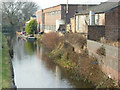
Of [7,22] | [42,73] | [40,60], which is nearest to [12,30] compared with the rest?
[7,22]

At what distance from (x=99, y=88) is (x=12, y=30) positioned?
57.7 meters

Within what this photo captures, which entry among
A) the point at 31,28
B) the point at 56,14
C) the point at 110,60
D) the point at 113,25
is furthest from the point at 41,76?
the point at 31,28

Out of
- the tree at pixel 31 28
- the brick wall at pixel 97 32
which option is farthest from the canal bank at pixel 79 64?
the tree at pixel 31 28

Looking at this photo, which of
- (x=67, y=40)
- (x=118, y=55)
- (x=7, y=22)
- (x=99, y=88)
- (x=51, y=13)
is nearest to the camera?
(x=118, y=55)

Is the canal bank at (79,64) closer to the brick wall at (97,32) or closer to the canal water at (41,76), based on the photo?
the canal water at (41,76)

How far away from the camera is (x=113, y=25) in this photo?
1499 centimetres

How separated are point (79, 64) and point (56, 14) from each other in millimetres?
23238

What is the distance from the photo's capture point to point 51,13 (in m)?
41.0

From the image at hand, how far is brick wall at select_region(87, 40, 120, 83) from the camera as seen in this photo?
36.8 feet

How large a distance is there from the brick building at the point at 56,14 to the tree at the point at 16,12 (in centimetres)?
1658

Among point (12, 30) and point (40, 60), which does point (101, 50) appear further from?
point (12, 30)

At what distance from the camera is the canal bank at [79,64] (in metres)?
12.6

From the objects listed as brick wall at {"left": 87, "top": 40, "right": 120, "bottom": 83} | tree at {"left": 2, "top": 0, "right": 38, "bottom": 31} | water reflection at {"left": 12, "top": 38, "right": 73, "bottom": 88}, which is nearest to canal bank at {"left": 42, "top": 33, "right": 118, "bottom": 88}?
brick wall at {"left": 87, "top": 40, "right": 120, "bottom": 83}

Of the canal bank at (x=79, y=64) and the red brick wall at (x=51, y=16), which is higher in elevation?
the red brick wall at (x=51, y=16)
